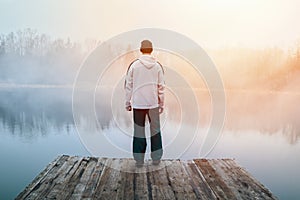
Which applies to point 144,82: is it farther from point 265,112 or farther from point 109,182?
point 265,112

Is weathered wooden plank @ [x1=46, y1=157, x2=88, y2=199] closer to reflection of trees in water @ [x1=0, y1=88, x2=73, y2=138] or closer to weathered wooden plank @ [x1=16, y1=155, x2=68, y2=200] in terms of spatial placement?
weathered wooden plank @ [x1=16, y1=155, x2=68, y2=200]

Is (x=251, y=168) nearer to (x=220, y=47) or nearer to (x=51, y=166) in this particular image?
(x=51, y=166)

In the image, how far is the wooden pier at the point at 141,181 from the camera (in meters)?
1.91

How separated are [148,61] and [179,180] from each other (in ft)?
2.92

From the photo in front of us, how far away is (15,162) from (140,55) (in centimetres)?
310

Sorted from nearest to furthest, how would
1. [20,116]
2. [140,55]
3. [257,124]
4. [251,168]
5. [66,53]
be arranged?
[140,55] → [251,168] → [257,124] → [20,116] → [66,53]

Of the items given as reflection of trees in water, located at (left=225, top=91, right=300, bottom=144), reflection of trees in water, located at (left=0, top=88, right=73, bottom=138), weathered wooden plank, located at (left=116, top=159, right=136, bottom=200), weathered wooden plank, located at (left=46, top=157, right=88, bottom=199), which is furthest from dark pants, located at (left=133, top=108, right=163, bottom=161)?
reflection of trees in water, located at (left=225, top=91, right=300, bottom=144)

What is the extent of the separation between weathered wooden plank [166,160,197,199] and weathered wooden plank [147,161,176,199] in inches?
1.2

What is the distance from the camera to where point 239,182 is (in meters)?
2.19

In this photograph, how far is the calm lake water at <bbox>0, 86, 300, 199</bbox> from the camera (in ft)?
13.5

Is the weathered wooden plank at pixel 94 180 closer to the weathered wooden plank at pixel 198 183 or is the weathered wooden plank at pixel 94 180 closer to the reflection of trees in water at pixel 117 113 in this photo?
the weathered wooden plank at pixel 198 183

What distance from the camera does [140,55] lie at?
2.42 metres

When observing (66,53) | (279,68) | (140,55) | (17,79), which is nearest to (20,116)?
(66,53)

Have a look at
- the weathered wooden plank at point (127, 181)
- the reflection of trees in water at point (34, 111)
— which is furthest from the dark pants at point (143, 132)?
the reflection of trees in water at point (34, 111)
